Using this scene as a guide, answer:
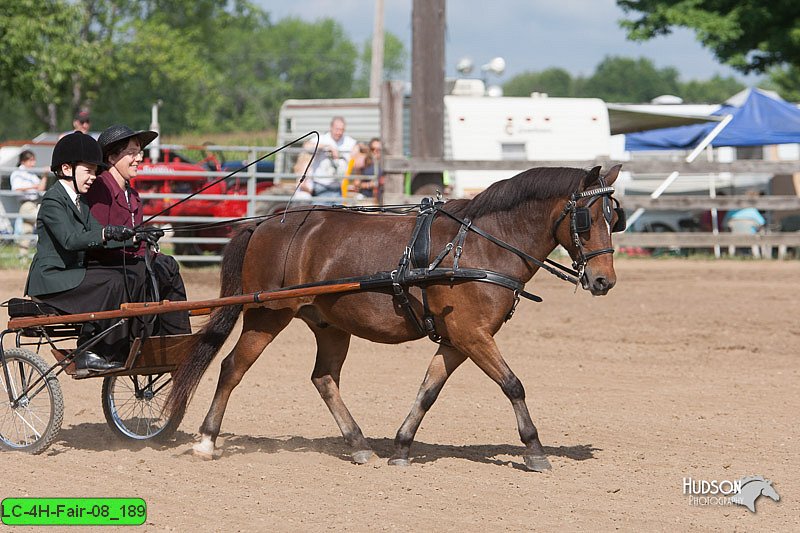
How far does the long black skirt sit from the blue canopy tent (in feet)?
48.8

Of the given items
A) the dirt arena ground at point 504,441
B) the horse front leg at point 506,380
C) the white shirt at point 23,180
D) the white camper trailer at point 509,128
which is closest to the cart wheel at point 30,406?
the dirt arena ground at point 504,441

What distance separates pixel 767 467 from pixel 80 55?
30.0 metres

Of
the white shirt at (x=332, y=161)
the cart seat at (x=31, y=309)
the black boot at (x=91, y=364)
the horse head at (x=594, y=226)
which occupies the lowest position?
the black boot at (x=91, y=364)

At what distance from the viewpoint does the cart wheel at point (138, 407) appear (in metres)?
7.53

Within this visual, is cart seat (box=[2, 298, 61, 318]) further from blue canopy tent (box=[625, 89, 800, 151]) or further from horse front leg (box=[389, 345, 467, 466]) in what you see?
blue canopy tent (box=[625, 89, 800, 151])

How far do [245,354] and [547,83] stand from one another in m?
138

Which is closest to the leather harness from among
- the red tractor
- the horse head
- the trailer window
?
the horse head

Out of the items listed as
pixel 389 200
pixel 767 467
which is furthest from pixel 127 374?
pixel 389 200

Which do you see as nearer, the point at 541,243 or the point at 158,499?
the point at 158,499

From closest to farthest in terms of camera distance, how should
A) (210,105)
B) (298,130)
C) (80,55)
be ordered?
1. (298,130)
2. (80,55)
3. (210,105)

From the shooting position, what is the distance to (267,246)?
721 cm

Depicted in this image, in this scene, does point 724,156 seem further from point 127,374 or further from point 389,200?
point 127,374

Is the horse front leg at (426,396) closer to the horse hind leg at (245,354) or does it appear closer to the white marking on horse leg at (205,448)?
the horse hind leg at (245,354)

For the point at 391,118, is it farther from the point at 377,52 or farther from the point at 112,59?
the point at 112,59
